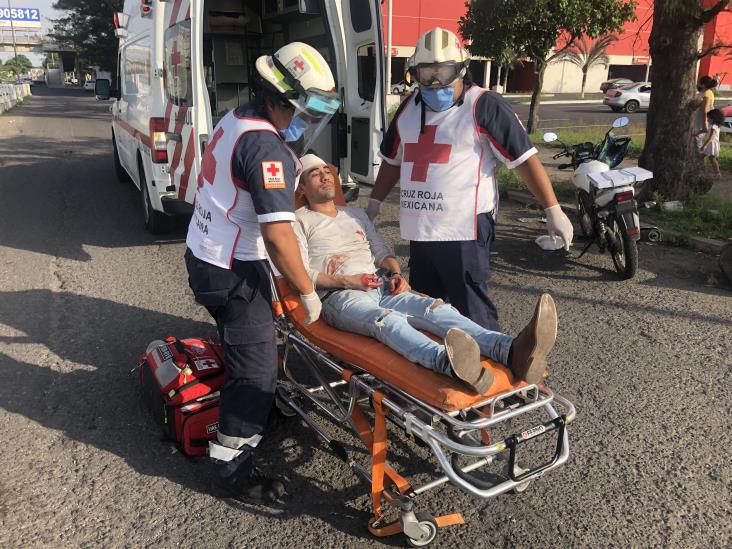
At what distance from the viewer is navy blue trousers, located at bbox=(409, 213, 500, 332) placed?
3.33 m

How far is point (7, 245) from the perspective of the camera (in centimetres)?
680

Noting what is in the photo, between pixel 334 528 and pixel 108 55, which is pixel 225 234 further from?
pixel 108 55

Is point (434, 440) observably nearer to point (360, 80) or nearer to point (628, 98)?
point (360, 80)

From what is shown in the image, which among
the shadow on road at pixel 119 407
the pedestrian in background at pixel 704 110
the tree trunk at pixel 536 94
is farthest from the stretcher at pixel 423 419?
the tree trunk at pixel 536 94

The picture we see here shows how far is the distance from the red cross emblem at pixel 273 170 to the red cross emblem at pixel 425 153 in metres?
1.08

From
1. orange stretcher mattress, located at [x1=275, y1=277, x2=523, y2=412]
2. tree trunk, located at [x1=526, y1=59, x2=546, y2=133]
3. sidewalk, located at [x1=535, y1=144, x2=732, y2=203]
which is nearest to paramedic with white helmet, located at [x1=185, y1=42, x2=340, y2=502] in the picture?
orange stretcher mattress, located at [x1=275, y1=277, x2=523, y2=412]

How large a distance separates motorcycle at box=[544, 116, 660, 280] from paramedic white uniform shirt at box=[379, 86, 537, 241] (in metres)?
2.71

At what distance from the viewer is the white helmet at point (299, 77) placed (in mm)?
2541

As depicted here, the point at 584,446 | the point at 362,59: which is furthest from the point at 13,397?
the point at 362,59

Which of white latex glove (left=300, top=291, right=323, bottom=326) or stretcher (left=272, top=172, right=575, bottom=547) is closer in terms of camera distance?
stretcher (left=272, top=172, right=575, bottom=547)

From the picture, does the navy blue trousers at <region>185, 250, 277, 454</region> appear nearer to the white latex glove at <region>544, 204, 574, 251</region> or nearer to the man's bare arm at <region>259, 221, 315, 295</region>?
the man's bare arm at <region>259, 221, 315, 295</region>

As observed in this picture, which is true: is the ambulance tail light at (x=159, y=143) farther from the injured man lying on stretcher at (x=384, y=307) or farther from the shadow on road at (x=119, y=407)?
the injured man lying on stretcher at (x=384, y=307)

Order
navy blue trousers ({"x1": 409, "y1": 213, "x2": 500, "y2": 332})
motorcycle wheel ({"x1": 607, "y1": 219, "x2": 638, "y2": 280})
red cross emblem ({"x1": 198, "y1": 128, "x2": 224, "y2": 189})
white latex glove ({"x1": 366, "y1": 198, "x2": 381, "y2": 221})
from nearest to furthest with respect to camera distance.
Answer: red cross emblem ({"x1": 198, "y1": 128, "x2": 224, "y2": 189}), navy blue trousers ({"x1": 409, "y1": 213, "x2": 500, "y2": 332}), white latex glove ({"x1": 366, "y1": 198, "x2": 381, "y2": 221}), motorcycle wheel ({"x1": 607, "y1": 219, "x2": 638, "y2": 280})

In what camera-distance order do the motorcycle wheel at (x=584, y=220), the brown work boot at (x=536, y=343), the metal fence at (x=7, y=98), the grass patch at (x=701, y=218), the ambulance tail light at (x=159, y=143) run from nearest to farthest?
the brown work boot at (x=536, y=343)
the ambulance tail light at (x=159, y=143)
the motorcycle wheel at (x=584, y=220)
the grass patch at (x=701, y=218)
the metal fence at (x=7, y=98)
